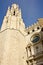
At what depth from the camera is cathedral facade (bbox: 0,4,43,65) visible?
24.4 m

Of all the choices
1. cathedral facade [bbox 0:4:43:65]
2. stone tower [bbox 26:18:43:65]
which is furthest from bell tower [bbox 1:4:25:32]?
stone tower [bbox 26:18:43:65]

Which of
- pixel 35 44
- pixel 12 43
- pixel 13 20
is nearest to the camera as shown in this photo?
pixel 12 43

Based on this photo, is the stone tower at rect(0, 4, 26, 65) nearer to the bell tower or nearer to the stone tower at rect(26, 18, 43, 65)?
the bell tower

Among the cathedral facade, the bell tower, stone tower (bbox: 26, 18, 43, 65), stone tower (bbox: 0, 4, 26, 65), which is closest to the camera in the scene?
stone tower (bbox: 0, 4, 26, 65)

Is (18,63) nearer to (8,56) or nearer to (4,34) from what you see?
(8,56)

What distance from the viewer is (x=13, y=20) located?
31.3 metres

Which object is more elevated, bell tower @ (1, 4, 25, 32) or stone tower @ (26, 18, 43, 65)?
bell tower @ (1, 4, 25, 32)

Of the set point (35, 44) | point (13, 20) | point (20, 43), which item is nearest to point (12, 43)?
point (20, 43)

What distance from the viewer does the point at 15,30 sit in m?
28.6

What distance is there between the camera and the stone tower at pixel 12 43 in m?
24.2

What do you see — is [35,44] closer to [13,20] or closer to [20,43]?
[20,43]

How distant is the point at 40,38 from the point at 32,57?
402 centimetres

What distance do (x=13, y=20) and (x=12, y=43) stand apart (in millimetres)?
6556

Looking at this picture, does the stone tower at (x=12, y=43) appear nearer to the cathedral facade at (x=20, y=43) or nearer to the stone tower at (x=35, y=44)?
the cathedral facade at (x=20, y=43)
